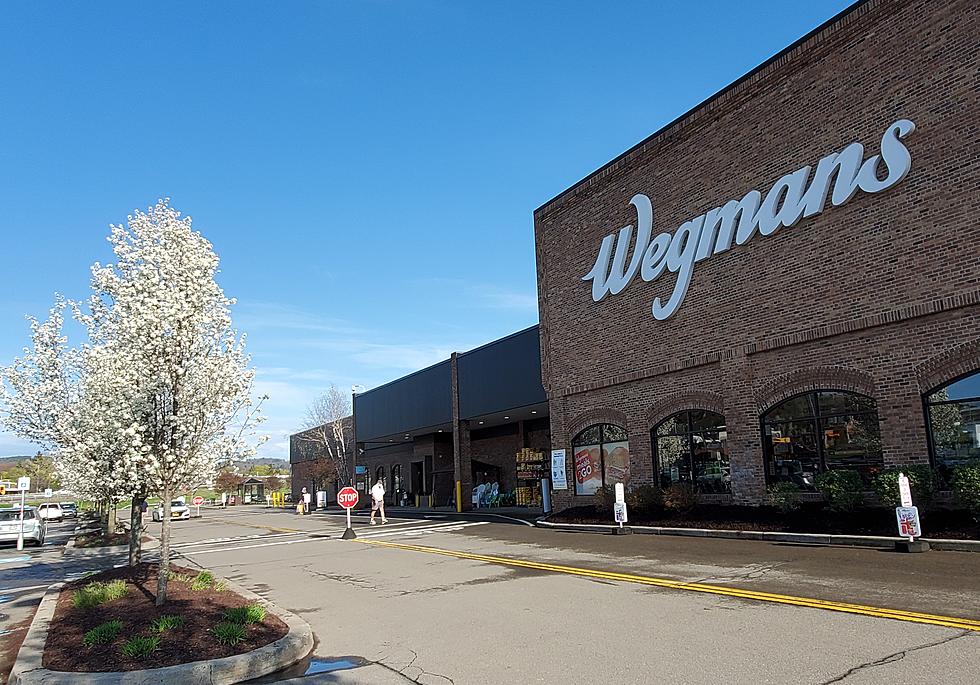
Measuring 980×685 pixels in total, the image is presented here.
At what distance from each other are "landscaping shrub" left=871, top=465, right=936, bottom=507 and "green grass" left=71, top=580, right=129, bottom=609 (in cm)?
1315

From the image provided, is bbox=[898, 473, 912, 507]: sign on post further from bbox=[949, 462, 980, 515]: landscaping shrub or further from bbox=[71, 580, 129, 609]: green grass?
bbox=[71, 580, 129, 609]: green grass

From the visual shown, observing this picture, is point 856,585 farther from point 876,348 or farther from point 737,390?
point 737,390

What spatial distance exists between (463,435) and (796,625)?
94.7 ft

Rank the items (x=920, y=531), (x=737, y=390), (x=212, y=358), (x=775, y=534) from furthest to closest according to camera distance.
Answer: (x=737, y=390), (x=775, y=534), (x=920, y=531), (x=212, y=358)

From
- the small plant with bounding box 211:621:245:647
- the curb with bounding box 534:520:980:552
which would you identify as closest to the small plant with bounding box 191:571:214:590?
the small plant with bounding box 211:621:245:647

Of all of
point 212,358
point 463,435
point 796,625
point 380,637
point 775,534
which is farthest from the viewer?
point 463,435

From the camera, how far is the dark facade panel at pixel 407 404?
37719 mm

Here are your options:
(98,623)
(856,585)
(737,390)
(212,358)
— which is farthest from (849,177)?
(98,623)

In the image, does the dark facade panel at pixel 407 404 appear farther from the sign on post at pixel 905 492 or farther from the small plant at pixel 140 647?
the small plant at pixel 140 647

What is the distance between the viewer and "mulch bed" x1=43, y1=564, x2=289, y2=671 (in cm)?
718

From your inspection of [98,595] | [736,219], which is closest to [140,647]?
[98,595]

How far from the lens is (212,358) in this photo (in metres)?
10.1

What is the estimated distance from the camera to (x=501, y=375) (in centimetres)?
3212

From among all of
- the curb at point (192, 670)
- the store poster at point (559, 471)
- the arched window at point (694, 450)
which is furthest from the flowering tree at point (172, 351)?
the store poster at point (559, 471)
